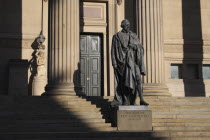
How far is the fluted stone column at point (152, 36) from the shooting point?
1694 cm

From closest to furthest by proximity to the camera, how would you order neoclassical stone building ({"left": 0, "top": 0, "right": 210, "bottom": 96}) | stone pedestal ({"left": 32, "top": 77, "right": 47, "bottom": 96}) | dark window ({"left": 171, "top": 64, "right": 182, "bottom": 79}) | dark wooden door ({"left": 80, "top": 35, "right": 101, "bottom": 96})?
neoclassical stone building ({"left": 0, "top": 0, "right": 210, "bottom": 96})
stone pedestal ({"left": 32, "top": 77, "right": 47, "bottom": 96})
dark wooden door ({"left": 80, "top": 35, "right": 101, "bottom": 96})
dark window ({"left": 171, "top": 64, "right": 182, "bottom": 79})

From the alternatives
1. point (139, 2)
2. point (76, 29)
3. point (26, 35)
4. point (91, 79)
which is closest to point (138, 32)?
point (139, 2)

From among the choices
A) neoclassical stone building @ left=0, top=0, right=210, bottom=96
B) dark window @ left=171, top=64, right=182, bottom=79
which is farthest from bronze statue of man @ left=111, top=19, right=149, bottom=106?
dark window @ left=171, top=64, right=182, bottom=79

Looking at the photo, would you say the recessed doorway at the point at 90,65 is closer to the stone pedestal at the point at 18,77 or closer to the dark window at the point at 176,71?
the stone pedestal at the point at 18,77

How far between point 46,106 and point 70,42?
3110 mm

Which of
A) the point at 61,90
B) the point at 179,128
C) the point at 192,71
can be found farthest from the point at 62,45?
the point at 192,71

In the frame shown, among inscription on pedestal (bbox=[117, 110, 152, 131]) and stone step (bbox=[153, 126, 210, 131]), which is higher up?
inscription on pedestal (bbox=[117, 110, 152, 131])

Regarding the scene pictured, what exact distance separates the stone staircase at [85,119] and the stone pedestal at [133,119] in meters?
0.28

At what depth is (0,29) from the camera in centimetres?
2055

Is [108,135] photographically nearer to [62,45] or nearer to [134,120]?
[134,120]

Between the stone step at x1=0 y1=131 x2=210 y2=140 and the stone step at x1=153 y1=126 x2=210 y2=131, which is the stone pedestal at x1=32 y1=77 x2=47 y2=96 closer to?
the stone step at x1=153 y1=126 x2=210 y2=131

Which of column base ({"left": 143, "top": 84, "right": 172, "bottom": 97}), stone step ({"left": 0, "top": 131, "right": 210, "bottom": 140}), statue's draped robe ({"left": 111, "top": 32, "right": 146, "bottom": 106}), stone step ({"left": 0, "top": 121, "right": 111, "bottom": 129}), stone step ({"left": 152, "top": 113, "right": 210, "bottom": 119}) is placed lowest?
stone step ({"left": 0, "top": 131, "right": 210, "bottom": 140})

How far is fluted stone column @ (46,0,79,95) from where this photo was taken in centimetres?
1587

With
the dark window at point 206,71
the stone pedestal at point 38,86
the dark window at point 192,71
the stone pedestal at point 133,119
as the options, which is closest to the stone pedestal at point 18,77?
the stone pedestal at point 38,86
